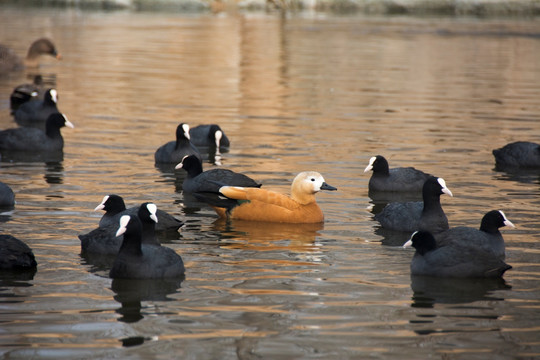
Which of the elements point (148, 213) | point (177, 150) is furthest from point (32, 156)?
point (148, 213)

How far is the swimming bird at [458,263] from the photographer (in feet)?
36.9

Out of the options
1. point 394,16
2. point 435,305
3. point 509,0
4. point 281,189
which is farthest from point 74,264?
point 509,0

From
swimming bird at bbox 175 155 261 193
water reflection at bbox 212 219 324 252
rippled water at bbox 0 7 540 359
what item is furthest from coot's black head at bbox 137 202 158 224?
swimming bird at bbox 175 155 261 193

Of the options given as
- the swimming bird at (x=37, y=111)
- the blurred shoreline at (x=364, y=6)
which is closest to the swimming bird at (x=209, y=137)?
the swimming bird at (x=37, y=111)

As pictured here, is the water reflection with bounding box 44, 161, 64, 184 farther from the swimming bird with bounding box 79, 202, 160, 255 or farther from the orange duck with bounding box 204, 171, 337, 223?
the swimming bird with bounding box 79, 202, 160, 255

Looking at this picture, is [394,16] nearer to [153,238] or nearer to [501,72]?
[501,72]

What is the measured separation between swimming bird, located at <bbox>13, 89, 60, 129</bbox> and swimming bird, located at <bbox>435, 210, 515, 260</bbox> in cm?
1515

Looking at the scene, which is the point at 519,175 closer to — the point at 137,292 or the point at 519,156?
the point at 519,156

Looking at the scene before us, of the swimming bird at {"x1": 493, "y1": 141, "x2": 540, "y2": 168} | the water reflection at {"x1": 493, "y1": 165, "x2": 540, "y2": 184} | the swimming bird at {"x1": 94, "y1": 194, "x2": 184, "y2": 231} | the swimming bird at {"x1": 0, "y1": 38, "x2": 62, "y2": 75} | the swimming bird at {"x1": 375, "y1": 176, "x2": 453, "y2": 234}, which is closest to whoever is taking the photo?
the swimming bird at {"x1": 94, "y1": 194, "x2": 184, "y2": 231}

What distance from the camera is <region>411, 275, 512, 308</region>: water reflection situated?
10.6m

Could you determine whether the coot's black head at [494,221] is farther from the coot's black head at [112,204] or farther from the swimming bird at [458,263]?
the coot's black head at [112,204]

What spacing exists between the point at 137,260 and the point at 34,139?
34.0 feet

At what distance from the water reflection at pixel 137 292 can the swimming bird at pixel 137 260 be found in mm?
74

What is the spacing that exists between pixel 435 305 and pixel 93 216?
6043mm
